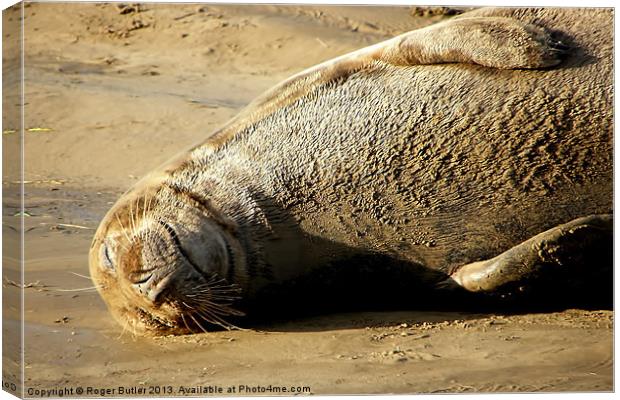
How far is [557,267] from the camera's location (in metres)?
5.53

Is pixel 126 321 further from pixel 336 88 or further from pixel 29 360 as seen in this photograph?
pixel 336 88

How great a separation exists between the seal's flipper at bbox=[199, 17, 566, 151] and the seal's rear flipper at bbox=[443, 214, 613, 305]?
0.76 meters

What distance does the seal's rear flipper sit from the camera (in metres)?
5.46

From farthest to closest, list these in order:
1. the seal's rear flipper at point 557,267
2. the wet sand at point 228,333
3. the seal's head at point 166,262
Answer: the seal's head at point 166,262 < the seal's rear flipper at point 557,267 < the wet sand at point 228,333

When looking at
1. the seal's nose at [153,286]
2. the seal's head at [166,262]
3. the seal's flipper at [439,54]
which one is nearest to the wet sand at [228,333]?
the seal's head at [166,262]

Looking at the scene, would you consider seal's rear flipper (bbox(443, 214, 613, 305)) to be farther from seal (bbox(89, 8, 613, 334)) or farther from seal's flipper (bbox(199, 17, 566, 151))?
seal's flipper (bbox(199, 17, 566, 151))

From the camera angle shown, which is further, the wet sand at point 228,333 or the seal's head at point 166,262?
the seal's head at point 166,262

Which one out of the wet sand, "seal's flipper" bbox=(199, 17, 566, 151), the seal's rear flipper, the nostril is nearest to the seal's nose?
the nostril

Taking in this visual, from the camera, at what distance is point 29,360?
518 cm

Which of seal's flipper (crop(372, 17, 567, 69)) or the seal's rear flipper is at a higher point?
seal's flipper (crop(372, 17, 567, 69))

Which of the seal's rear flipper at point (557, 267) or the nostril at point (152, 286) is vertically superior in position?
the seal's rear flipper at point (557, 267)

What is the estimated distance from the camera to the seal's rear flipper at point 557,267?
17.9 feet

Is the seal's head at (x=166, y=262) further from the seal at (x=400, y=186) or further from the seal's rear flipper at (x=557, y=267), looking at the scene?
the seal's rear flipper at (x=557, y=267)

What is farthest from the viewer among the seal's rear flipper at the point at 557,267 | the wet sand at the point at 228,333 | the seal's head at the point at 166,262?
the seal's head at the point at 166,262
